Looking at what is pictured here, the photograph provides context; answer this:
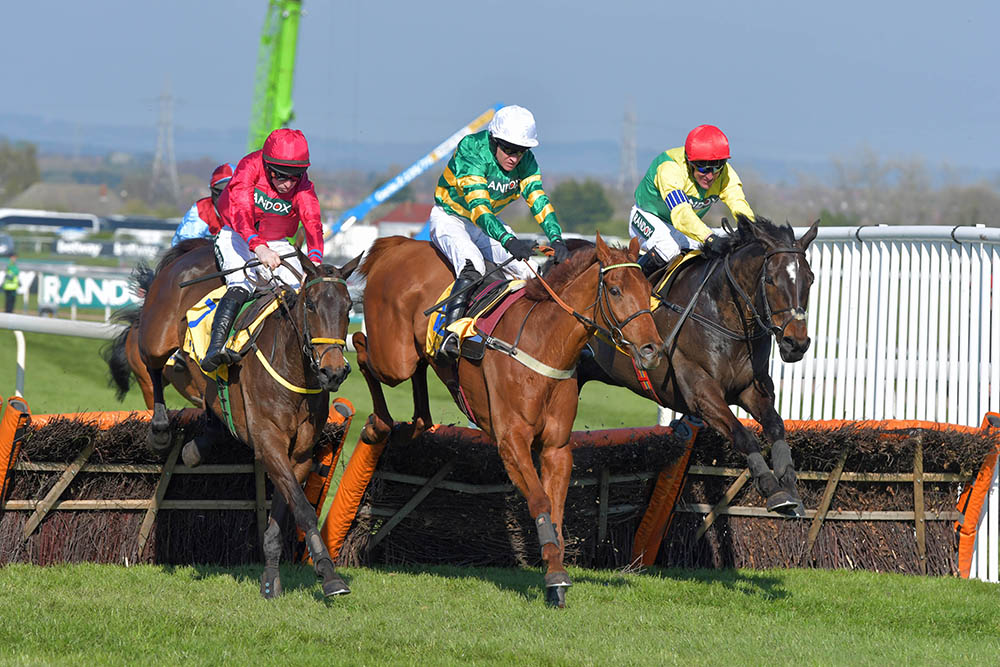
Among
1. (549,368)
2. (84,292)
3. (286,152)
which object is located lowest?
(84,292)

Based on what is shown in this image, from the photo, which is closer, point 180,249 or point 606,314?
point 606,314

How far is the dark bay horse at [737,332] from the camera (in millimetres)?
6316

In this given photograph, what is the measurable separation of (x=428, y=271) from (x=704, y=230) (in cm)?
166

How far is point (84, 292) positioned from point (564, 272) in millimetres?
A: 21067

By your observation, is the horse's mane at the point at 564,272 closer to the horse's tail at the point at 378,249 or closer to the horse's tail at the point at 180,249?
the horse's tail at the point at 378,249

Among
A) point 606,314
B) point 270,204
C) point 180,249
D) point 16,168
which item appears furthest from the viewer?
point 16,168

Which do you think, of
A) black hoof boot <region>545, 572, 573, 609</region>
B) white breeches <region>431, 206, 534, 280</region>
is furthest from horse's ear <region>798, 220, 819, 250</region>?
black hoof boot <region>545, 572, 573, 609</region>

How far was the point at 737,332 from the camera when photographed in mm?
6699

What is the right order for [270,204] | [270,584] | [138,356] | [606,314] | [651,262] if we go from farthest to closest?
[138,356] → [651,262] → [270,204] → [270,584] → [606,314]

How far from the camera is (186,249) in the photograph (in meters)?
7.92

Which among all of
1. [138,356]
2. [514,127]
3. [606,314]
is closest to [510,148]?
[514,127]

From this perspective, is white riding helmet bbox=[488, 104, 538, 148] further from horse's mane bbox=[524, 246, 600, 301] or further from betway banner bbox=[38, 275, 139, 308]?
betway banner bbox=[38, 275, 139, 308]

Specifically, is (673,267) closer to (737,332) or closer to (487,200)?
(737,332)

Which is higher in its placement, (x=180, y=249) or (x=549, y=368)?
(x=180, y=249)
